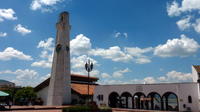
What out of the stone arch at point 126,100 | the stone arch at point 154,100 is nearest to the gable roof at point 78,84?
the stone arch at point 126,100

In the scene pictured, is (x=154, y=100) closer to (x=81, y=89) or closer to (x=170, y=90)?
(x=170, y=90)

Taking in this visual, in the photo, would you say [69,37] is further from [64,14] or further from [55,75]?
[55,75]

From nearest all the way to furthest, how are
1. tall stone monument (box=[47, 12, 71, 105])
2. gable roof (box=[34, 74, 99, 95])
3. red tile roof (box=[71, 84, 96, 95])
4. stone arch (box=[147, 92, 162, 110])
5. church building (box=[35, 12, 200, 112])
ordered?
church building (box=[35, 12, 200, 112])
stone arch (box=[147, 92, 162, 110])
tall stone monument (box=[47, 12, 71, 105])
red tile roof (box=[71, 84, 96, 95])
gable roof (box=[34, 74, 99, 95])

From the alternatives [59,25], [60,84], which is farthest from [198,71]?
[59,25]

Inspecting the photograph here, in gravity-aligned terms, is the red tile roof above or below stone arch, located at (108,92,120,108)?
above

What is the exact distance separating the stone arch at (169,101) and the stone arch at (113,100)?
8.23 metres

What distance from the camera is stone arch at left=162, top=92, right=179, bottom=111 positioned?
2962 centimetres

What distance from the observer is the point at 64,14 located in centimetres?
4531

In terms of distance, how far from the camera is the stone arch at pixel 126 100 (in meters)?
34.5

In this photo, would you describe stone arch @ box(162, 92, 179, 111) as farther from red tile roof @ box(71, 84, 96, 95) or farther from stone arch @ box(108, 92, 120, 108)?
red tile roof @ box(71, 84, 96, 95)

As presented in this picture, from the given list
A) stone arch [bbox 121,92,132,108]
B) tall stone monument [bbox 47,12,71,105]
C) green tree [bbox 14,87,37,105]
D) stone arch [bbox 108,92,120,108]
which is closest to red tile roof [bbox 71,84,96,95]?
tall stone monument [bbox 47,12,71,105]

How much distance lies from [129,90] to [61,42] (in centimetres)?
1808

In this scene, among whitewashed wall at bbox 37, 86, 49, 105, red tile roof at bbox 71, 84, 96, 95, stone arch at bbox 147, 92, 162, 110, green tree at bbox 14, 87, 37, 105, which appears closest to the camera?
stone arch at bbox 147, 92, 162, 110

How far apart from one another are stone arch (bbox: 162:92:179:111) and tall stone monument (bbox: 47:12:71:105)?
20592 mm
